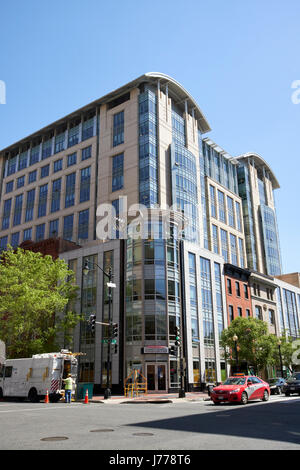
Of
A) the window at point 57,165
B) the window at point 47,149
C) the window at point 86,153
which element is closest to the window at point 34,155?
the window at point 47,149

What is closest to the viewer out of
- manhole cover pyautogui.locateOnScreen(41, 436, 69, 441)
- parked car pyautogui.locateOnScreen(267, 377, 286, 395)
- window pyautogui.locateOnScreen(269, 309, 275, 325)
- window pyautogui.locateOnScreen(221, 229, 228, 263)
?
manhole cover pyautogui.locateOnScreen(41, 436, 69, 441)

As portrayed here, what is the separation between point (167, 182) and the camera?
56.8 metres

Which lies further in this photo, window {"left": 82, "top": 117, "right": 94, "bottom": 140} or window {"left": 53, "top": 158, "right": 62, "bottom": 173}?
window {"left": 53, "top": 158, "right": 62, "bottom": 173}

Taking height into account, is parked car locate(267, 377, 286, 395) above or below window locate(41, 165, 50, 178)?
below

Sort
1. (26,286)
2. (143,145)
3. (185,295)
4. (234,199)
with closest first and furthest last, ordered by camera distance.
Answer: (26,286) < (185,295) < (143,145) < (234,199)

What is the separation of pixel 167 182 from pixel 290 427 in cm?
4721

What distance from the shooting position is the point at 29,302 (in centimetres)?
3431

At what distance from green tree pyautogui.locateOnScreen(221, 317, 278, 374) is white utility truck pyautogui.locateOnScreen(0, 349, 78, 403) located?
1989 centimetres

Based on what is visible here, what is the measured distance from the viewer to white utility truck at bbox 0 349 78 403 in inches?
1042

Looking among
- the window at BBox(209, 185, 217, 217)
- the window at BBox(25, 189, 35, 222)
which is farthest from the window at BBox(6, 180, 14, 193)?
the window at BBox(209, 185, 217, 217)

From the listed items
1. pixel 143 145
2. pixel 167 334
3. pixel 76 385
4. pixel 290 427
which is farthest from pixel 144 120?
pixel 290 427

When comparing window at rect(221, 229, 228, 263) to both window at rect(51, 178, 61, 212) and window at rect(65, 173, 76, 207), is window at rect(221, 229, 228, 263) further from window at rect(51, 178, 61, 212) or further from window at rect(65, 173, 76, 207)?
window at rect(51, 178, 61, 212)

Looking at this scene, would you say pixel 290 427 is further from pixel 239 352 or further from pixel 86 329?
pixel 86 329

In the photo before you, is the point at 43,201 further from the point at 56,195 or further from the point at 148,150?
the point at 148,150
